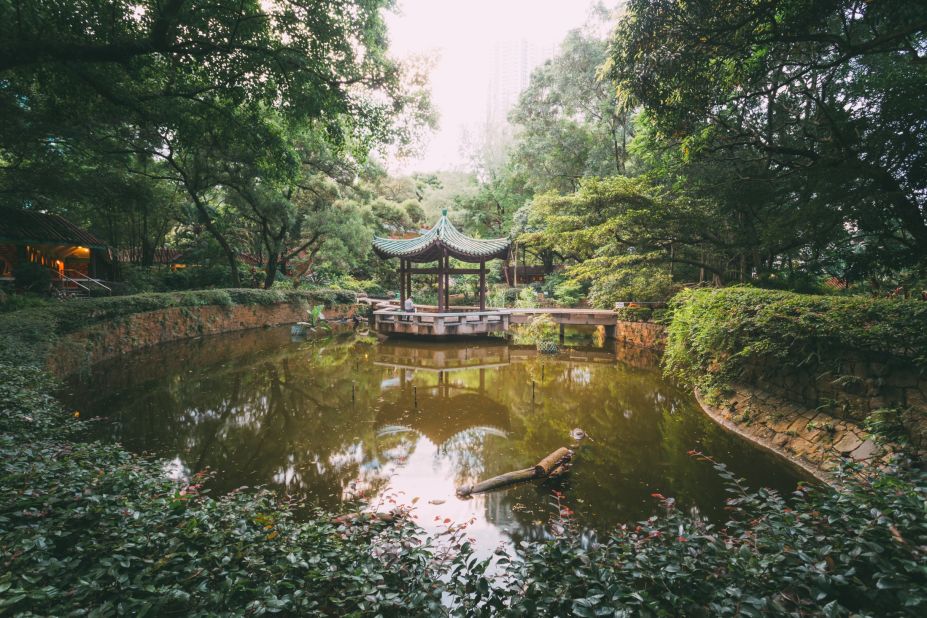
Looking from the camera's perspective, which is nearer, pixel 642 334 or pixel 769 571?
pixel 769 571

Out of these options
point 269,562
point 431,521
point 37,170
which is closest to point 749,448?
point 431,521

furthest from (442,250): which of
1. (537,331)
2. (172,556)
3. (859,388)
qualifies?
(172,556)

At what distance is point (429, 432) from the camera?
6.00 meters

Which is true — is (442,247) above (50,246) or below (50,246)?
below

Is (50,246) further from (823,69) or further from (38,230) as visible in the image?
(823,69)

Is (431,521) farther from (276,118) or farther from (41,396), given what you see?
(276,118)

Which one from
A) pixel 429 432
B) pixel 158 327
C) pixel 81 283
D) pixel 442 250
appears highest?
pixel 442 250

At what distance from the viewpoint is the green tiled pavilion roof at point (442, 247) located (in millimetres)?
13219

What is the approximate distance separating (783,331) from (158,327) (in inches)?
595

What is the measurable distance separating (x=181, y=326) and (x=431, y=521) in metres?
12.8

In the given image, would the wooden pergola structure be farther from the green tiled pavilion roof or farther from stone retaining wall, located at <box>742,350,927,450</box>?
stone retaining wall, located at <box>742,350,927,450</box>

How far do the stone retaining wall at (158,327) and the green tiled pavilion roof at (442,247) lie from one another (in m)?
6.21

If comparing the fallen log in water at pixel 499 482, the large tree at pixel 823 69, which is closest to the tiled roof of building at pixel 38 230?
the fallen log in water at pixel 499 482

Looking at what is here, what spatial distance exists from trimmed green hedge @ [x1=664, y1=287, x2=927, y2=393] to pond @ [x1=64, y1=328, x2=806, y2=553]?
3.29 feet
